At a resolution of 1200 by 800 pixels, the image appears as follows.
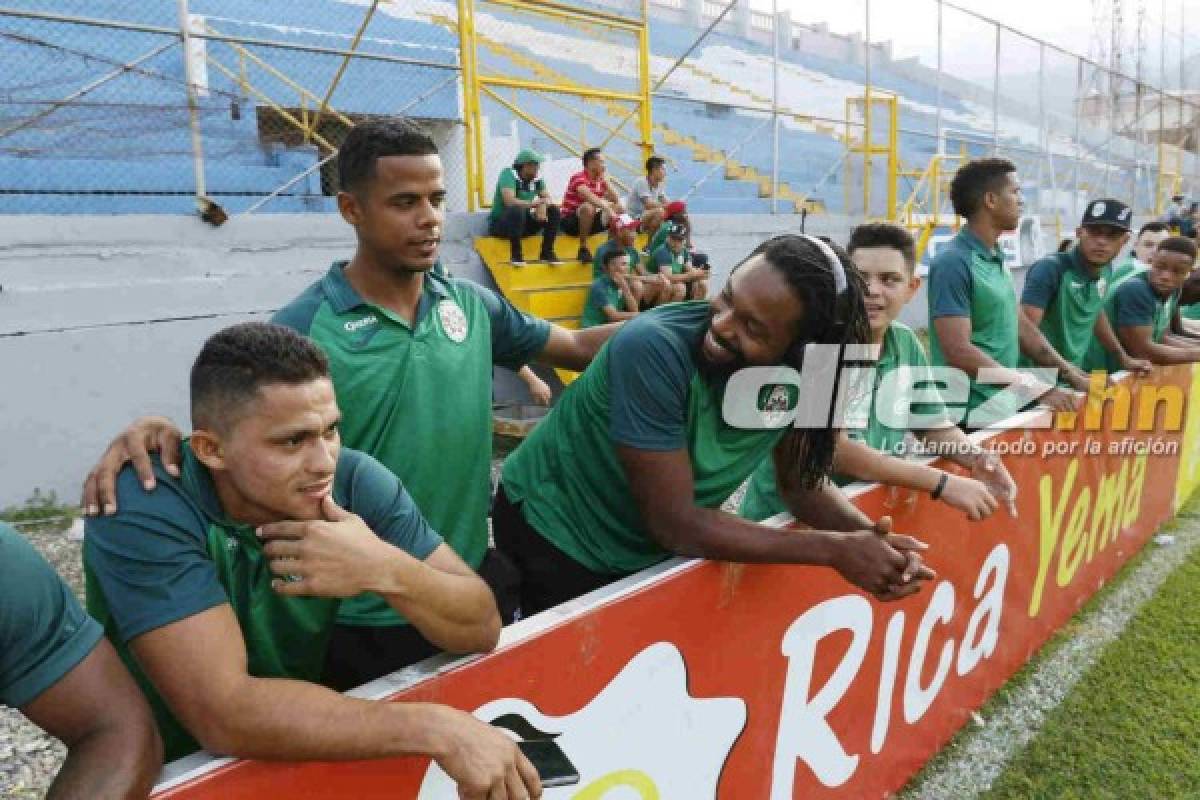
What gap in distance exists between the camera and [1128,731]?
3305 mm

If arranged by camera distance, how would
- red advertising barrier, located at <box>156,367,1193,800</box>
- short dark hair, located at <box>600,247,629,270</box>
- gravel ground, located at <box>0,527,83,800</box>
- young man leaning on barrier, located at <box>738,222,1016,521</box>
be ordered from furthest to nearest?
short dark hair, located at <box>600,247,629,270</box>
gravel ground, located at <box>0,527,83,800</box>
young man leaning on barrier, located at <box>738,222,1016,521</box>
red advertising barrier, located at <box>156,367,1193,800</box>

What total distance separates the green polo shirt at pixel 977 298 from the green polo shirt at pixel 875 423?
0.98 metres

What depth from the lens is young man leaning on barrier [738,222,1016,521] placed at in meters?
2.61

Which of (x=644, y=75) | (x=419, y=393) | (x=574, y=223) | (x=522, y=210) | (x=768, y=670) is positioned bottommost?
(x=768, y=670)

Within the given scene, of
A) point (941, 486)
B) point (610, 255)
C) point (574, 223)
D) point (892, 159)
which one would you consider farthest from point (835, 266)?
point (892, 159)

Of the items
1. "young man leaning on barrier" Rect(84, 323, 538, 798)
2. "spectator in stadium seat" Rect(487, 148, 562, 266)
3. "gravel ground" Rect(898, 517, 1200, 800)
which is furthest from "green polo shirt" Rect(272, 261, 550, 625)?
"spectator in stadium seat" Rect(487, 148, 562, 266)

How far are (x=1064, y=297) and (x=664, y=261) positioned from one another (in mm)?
4765

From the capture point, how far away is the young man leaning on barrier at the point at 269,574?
1.25 meters

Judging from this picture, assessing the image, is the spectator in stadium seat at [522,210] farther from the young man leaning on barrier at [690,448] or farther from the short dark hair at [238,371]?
the short dark hair at [238,371]

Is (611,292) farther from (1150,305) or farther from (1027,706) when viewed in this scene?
(1027,706)

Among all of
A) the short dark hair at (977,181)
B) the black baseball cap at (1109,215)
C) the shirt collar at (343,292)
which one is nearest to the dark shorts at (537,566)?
the shirt collar at (343,292)

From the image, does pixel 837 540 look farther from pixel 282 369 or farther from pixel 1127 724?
pixel 1127 724

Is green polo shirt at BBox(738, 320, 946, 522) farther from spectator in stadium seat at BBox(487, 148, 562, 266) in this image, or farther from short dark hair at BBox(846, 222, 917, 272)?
spectator in stadium seat at BBox(487, 148, 562, 266)

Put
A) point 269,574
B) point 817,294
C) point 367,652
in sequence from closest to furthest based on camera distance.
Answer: point 269,574
point 817,294
point 367,652
